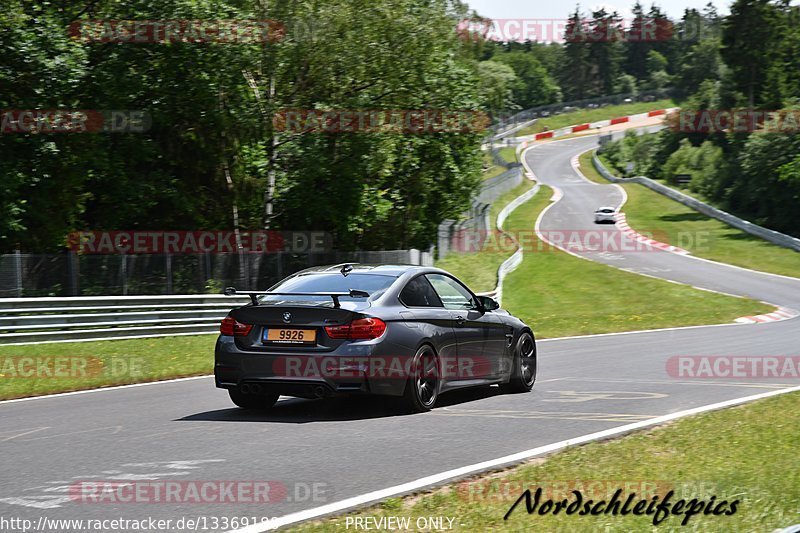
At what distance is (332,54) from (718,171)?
172 ft

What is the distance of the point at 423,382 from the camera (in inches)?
397

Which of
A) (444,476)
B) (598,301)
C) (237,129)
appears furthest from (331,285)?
(598,301)

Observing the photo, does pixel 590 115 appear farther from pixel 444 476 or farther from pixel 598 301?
pixel 444 476

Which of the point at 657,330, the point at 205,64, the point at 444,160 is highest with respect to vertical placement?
the point at 205,64

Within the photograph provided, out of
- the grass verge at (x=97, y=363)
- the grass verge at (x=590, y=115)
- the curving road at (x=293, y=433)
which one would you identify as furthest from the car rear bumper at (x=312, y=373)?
the grass verge at (x=590, y=115)

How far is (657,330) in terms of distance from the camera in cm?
2527

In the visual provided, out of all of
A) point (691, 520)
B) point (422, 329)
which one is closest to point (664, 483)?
point (691, 520)

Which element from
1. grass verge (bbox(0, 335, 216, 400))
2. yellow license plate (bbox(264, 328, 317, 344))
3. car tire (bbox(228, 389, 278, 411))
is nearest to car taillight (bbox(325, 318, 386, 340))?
yellow license plate (bbox(264, 328, 317, 344))

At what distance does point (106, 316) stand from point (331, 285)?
11.4m

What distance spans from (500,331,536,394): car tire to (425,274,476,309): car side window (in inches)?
39.4

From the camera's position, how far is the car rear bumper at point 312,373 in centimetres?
937

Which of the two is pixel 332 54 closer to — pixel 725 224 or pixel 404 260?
pixel 404 260

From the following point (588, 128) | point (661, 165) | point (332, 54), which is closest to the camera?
point (332, 54)

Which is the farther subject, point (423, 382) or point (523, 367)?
point (523, 367)
